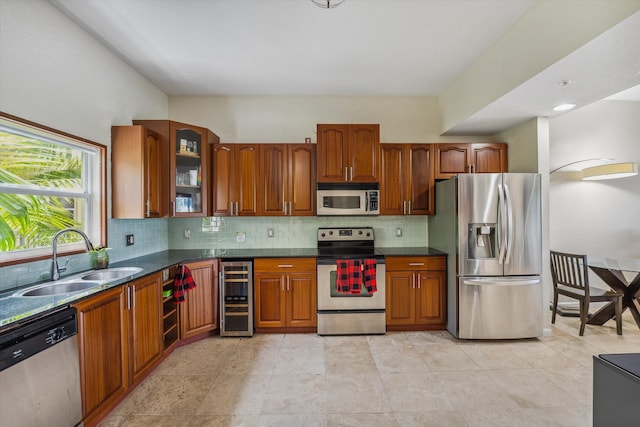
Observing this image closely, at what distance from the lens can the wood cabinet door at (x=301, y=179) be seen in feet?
11.3

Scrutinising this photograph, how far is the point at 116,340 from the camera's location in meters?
1.94

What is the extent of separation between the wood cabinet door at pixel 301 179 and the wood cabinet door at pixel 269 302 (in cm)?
84

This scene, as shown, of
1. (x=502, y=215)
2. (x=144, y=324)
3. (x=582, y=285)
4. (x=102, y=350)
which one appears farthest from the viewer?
(x=582, y=285)

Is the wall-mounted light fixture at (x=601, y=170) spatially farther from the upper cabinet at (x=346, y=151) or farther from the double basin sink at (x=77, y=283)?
the double basin sink at (x=77, y=283)

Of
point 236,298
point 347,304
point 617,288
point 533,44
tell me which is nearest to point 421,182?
point 533,44

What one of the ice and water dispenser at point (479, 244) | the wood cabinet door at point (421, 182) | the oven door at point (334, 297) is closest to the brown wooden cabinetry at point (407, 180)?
the wood cabinet door at point (421, 182)

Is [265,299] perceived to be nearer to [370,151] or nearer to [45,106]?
[370,151]

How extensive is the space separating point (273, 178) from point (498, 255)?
268 centimetres

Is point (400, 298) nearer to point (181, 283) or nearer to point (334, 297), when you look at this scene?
point (334, 297)

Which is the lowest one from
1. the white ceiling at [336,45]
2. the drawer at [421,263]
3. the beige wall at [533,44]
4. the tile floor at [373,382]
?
the tile floor at [373,382]

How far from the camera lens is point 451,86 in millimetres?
3439

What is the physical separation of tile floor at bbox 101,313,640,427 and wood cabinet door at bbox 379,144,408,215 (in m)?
1.52

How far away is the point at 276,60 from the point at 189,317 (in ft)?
9.38

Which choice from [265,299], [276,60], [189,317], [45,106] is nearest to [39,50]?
[45,106]
